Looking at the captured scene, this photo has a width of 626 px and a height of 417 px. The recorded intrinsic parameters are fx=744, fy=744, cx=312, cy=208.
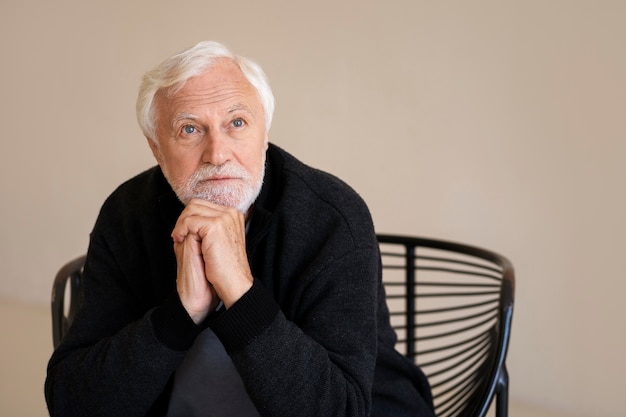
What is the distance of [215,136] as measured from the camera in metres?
1.28

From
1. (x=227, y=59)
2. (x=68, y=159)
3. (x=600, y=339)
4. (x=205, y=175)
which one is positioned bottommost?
(x=600, y=339)

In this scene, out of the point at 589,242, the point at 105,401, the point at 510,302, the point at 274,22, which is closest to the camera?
the point at 105,401

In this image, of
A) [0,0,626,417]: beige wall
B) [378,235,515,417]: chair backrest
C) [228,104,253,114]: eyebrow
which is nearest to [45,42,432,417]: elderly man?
[228,104,253,114]: eyebrow

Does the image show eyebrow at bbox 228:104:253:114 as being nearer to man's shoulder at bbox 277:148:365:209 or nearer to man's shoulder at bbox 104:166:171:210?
man's shoulder at bbox 277:148:365:209

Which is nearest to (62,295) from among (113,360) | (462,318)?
(113,360)

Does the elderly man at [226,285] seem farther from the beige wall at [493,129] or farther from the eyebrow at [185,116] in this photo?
the beige wall at [493,129]

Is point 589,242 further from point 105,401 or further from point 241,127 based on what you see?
point 105,401

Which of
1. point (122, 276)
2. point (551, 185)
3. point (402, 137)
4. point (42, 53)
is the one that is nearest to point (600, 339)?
point (551, 185)

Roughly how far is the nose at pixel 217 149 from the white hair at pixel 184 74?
0.11 meters

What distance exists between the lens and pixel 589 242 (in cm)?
224

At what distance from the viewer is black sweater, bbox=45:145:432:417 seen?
45.1 inches

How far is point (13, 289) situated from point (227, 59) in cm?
312

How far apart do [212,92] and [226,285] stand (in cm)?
34

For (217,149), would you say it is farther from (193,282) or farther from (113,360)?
(113,360)
